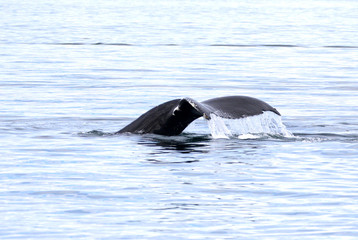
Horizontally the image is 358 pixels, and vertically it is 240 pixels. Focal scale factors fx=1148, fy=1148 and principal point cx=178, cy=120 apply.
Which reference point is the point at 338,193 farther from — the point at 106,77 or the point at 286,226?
the point at 106,77

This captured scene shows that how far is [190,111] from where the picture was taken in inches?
455

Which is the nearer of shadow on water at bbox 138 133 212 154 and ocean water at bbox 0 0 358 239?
ocean water at bbox 0 0 358 239

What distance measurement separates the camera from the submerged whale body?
11.3 metres

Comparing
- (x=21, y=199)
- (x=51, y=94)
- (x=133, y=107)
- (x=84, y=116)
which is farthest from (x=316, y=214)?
(x=51, y=94)

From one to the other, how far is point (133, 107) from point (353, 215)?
29.9 ft

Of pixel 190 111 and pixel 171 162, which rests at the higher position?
pixel 190 111

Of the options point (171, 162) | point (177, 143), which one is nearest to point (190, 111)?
point (171, 162)

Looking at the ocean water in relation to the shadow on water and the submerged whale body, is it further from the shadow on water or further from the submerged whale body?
the submerged whale body

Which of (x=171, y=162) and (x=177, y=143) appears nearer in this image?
(x=171, y=162)

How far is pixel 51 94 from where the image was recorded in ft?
65.1

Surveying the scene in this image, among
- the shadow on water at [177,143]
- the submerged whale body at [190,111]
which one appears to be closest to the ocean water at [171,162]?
the shadow on water at [177,143]

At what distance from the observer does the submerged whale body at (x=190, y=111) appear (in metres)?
11.3

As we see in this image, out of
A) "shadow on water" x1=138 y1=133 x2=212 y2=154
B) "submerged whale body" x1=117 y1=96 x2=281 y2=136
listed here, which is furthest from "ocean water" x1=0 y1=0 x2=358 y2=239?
"submerged whale body" x1=117 y1=96 x2=281 y2=136

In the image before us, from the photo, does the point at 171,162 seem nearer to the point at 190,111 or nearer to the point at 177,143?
the point at 190,111
